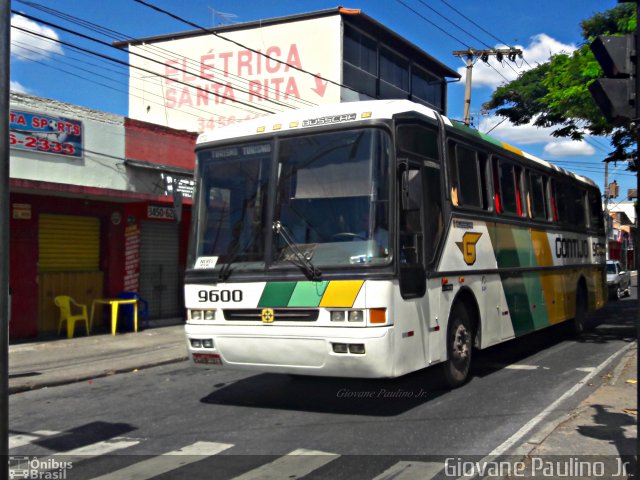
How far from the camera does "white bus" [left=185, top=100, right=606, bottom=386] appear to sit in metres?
6.50

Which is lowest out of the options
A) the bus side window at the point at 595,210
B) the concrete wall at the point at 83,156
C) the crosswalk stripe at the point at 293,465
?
the crosswalk stripe at the point at 293,465

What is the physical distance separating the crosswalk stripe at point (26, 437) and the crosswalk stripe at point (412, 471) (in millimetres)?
3615

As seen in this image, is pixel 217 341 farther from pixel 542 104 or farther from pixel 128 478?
pixel 542 104

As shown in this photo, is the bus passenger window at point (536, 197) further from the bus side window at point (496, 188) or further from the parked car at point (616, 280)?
the parked car at point (616, 280)

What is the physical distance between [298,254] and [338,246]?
443 millimetres

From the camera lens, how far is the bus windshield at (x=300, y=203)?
21.7 feet

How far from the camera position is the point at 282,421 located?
6746mm

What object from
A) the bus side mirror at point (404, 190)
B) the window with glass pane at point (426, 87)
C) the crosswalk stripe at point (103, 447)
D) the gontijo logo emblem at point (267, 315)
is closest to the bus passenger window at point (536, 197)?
the bus side mirror at point (404, 190)

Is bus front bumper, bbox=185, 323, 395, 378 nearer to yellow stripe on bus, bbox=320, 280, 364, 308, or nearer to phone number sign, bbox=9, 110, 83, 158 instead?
yellow stripe on bus, bbox=320, 280, 364, 308

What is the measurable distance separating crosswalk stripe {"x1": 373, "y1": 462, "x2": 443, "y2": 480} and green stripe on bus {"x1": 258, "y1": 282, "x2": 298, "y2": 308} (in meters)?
2.16

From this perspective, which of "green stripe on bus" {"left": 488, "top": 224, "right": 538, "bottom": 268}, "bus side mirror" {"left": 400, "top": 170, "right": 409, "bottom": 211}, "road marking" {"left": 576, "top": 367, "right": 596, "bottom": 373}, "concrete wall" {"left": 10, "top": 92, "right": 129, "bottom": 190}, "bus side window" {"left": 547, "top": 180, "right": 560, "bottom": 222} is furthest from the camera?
"concrete wall" {"left": 10, "top": 92, "right": 129, "bottom": 190}

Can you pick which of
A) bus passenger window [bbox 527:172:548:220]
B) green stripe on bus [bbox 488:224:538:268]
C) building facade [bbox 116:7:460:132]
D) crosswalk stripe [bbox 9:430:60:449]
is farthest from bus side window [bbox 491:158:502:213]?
building facade [bbox 116:7:460:132]

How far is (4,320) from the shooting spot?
3566mm

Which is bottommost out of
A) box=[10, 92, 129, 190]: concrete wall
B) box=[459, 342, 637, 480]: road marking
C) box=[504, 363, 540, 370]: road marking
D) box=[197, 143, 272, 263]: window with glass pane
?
box=[459, 342, 637, 480]: road marking
